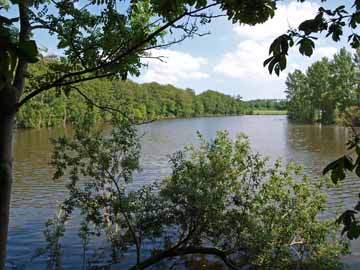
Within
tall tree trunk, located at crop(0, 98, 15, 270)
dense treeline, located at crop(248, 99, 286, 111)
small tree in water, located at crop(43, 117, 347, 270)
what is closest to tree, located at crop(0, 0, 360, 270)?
tall tree trunk, located at crop(0, 98, 15, 270)

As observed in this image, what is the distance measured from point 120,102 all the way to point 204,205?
2.80m

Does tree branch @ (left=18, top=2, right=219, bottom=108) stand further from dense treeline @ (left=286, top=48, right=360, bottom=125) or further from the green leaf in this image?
dense treeline @ (left=286, top=48, right=360, bottom=125)

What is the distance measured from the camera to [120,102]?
31.2ft

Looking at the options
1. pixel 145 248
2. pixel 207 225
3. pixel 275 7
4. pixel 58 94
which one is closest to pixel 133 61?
pixel 58 94

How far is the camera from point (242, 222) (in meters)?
9.24

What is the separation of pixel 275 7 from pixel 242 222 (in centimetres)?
689

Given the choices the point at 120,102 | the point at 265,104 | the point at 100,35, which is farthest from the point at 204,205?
the point at 265,104

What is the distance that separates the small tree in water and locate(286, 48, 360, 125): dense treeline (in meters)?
50.8

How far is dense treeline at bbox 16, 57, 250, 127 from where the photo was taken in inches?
260

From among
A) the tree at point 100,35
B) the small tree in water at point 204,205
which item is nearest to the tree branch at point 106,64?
the tree at point 100,35

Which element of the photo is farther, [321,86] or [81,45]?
[321,86]

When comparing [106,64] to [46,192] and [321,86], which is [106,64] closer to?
[46,192]

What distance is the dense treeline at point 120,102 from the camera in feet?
21.7

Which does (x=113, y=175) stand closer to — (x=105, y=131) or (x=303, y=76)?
(x=105, y=131)
